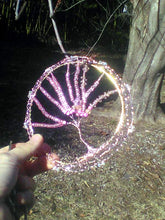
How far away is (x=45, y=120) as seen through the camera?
4.10m

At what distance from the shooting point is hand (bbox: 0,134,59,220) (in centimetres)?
150

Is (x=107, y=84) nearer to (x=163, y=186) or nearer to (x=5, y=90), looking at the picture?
(x=5, y=90)

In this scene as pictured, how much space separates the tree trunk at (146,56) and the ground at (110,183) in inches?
12.5

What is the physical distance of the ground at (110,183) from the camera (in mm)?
2816

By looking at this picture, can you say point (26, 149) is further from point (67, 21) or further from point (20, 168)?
point (67, 21)

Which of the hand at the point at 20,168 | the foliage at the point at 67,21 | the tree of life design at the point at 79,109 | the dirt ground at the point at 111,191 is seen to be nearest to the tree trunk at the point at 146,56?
the tree of life design at the point at 79,109

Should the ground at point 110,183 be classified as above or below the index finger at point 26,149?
below

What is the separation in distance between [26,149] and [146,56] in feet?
8.19

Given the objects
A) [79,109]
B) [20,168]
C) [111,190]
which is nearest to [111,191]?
[111,190]

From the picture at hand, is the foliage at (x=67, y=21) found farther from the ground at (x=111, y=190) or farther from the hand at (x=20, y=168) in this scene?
the hand at (x=20, y=168)

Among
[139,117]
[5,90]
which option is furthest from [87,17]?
[139,117]

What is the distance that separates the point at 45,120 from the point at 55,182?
44.3 inches

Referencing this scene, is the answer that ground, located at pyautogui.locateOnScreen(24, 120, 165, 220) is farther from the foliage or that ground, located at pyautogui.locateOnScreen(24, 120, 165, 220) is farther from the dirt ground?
the foliage

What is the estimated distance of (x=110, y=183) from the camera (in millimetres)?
3154
